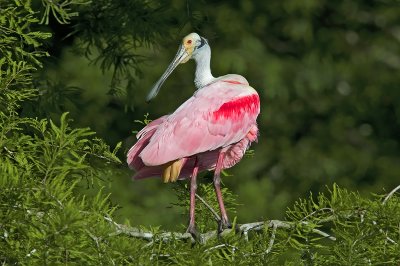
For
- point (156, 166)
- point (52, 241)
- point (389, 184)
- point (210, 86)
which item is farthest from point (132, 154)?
point (389, 184)

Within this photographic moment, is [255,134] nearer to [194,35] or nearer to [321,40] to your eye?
[194,35]

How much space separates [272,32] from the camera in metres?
13.7

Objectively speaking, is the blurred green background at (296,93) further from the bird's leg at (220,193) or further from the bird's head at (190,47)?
the bird's leg at (220,193)

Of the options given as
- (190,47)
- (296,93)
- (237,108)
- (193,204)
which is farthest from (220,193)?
(296,93)

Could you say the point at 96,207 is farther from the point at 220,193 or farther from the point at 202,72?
the point at 202,72

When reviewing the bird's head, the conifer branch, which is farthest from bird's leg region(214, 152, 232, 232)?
the bird's head

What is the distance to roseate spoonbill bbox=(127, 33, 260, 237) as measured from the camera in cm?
486

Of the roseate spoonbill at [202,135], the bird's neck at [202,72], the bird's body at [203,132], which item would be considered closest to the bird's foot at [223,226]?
the roseate spoonbill at [202,135]

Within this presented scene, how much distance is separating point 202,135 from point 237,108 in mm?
177

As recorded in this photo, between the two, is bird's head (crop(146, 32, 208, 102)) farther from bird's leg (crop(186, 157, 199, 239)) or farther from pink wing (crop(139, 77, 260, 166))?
bird's leg (crop(186, 157, 199, 239))

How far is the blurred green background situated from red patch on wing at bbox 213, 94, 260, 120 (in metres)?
5.94

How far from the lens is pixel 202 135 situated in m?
5.10

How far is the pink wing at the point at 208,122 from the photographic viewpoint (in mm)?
4906

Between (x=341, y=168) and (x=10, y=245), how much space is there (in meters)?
9.06
